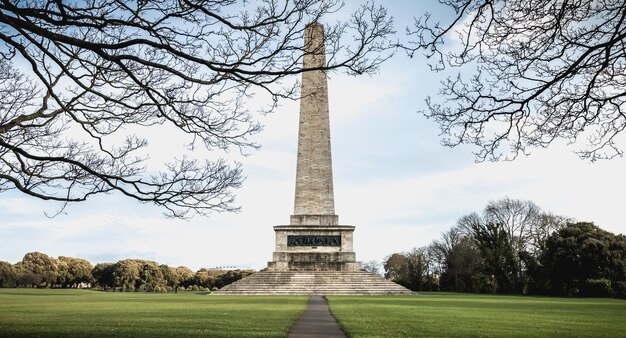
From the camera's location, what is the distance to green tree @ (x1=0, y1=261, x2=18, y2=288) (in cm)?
6950

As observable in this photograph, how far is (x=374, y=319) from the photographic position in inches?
577

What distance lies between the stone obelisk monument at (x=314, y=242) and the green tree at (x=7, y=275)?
4749cm

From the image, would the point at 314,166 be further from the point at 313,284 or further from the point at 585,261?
the point at 585,261

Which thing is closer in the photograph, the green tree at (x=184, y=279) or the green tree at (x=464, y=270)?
the green tree at (x=464, y=270)

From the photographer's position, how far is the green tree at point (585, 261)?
40.7 m

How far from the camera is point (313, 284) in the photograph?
36531mm

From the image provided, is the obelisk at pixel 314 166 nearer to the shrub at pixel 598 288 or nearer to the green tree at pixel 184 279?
the shrub at pixel 598 288

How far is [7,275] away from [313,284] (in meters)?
54.0

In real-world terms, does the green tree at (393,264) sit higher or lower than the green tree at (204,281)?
higher

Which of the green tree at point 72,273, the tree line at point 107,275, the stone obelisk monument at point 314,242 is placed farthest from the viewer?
the green tree at point 72,273

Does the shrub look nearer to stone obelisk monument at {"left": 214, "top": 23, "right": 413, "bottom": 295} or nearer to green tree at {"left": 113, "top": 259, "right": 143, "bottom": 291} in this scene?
stone obelisk monument at {"left": 214, "top": 23, "right": 413, "bottom": 295}

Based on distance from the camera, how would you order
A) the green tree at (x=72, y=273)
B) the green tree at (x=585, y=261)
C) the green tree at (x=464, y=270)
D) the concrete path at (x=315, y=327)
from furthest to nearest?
the green tree at (x=72, y=273), the green tree at (x=464, y=270), the green tree at (x=585, y=261), the concrete path at (x=315, y=327)

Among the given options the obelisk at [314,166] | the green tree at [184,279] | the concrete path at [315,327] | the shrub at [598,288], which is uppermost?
the obelisk at [314,166]

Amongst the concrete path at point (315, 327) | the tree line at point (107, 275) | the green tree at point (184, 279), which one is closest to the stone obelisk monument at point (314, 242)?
the concrete path at point (315, 327)
